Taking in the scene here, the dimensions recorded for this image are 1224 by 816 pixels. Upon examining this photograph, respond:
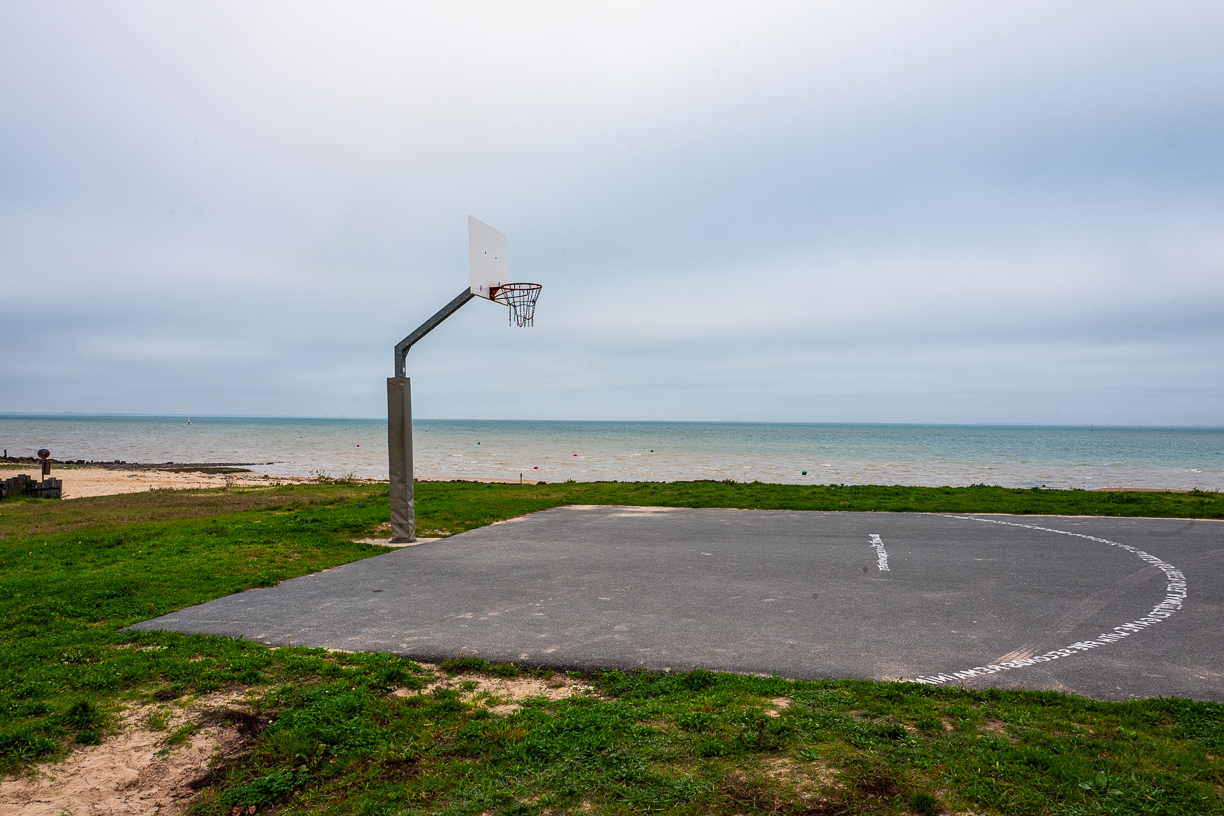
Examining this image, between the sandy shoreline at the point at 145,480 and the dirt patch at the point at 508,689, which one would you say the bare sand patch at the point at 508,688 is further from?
the sandy shoreline at the point at 145,480

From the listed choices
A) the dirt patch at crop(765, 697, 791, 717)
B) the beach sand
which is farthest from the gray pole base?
the beach sand

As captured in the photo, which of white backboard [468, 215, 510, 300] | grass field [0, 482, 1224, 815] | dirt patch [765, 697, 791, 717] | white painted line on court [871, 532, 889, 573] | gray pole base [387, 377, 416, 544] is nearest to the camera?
grass field [0, 482, 1224, 815]

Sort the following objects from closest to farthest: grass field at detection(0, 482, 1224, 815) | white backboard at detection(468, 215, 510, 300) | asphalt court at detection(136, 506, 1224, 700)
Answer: grass field at detection(0, 482, 1224, 815), asphalt court at detection(136, 506, 1224, 700), white backboard at detection(468, 215, 510, 300)

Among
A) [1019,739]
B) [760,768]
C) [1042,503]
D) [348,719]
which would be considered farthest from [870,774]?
[1042,503]

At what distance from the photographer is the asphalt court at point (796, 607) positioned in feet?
18.7

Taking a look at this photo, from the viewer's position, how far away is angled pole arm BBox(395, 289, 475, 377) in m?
12.4

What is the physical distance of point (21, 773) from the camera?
387cm

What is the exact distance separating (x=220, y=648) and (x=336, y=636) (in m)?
0.96

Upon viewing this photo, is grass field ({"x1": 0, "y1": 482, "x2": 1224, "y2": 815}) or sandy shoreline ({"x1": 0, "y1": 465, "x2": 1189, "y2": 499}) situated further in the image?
sandy shoreline ({"x1": 0, "y1": 465, "x2": 1189, "y2": 499})

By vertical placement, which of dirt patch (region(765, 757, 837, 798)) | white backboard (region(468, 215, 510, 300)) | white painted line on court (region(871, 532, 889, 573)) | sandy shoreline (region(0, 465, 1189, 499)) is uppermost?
white backboard (region(468, 215, 510, 300))

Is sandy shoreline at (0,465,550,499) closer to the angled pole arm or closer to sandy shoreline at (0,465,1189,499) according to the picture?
sandy shoreline at (0,465,1189,499)

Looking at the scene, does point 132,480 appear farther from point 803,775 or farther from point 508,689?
point 803,775

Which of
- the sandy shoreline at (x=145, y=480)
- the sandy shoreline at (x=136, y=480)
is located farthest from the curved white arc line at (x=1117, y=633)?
the sandy shoreline at (x=136, y=480)

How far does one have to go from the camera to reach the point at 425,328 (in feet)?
40.8
